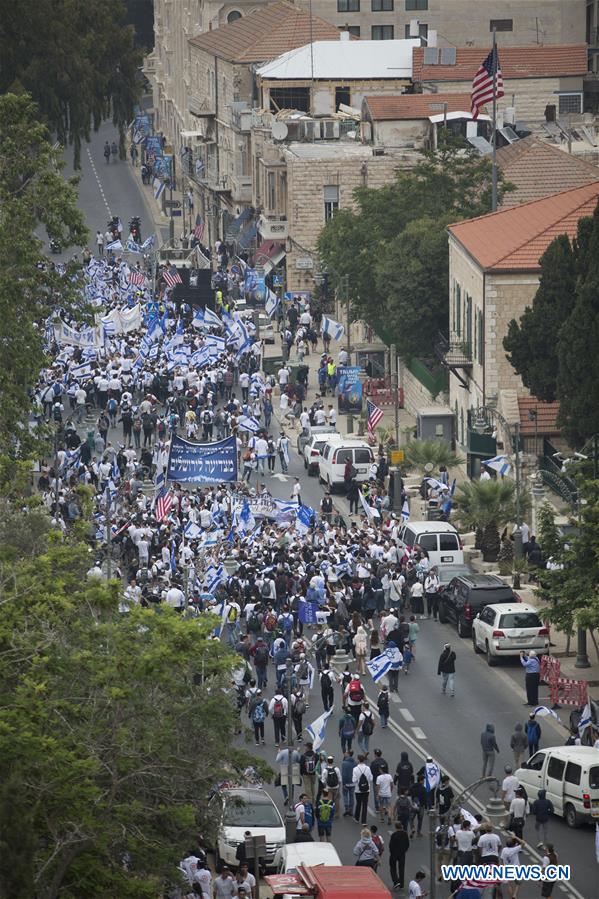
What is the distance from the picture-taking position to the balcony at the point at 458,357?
213 feet

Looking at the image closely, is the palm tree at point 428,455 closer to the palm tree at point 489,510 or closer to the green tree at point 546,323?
the green tree at point 546,323

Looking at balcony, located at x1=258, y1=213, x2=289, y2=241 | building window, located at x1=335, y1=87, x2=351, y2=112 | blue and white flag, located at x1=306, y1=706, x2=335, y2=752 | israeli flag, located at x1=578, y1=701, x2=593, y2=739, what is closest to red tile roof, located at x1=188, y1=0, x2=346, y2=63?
building window, located at x1=335, y1=87, x2=351, y2=112

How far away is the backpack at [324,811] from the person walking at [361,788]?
1.00 metres

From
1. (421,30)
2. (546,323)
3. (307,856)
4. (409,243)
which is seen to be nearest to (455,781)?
(307,856)

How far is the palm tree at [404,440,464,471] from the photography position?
60.2 metres

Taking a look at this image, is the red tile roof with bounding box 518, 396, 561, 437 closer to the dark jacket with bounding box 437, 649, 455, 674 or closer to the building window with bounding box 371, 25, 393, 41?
the dark jacket with bounding box 437, 649, 455, 674

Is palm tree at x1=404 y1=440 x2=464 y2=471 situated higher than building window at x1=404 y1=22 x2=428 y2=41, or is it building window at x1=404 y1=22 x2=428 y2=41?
building window at x1=404 y1=22 x2=428 y2=41

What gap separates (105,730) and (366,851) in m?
5.95

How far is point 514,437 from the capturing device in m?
57.6

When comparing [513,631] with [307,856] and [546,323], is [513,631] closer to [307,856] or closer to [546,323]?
[546,323]

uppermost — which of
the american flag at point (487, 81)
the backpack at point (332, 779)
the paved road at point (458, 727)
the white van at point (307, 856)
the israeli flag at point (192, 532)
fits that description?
the american flag at point (487, 81)

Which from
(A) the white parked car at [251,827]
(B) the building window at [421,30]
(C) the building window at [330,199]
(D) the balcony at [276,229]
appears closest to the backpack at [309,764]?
(A) the white parked car at [251,827]

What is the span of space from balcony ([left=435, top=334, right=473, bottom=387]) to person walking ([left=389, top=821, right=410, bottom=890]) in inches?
1209

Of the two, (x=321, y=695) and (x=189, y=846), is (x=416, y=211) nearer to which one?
(x=321, y=695)
